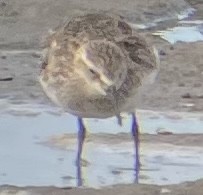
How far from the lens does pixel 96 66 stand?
679cm

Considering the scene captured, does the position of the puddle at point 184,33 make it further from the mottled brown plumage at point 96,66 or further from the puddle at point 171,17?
the mottled brown plumage at point 96,66

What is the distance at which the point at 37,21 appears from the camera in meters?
13.1

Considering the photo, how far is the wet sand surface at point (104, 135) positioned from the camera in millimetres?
7098

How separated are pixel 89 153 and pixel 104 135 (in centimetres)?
41

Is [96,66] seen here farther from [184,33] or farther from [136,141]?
[184,33]

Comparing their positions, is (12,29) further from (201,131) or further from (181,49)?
(201,131)

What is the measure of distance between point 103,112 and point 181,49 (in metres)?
4.32

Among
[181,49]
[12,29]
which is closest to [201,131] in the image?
[181,49]

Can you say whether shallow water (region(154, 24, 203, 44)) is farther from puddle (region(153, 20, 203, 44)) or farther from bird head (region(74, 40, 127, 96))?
bird head (region(74, 40, 127, 96))

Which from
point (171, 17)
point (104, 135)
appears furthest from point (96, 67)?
point (171, 17)

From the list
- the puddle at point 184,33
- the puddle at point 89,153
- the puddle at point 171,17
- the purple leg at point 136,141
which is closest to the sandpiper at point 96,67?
the purple leg at point 136,141

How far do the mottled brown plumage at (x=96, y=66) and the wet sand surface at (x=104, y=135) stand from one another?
0.44 metres

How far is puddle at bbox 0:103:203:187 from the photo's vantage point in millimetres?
7227

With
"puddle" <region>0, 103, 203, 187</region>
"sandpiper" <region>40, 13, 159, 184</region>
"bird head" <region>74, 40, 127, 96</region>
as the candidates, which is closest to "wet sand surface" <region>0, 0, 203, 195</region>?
"puddle" <region>0, 103, 203, 187</region>
